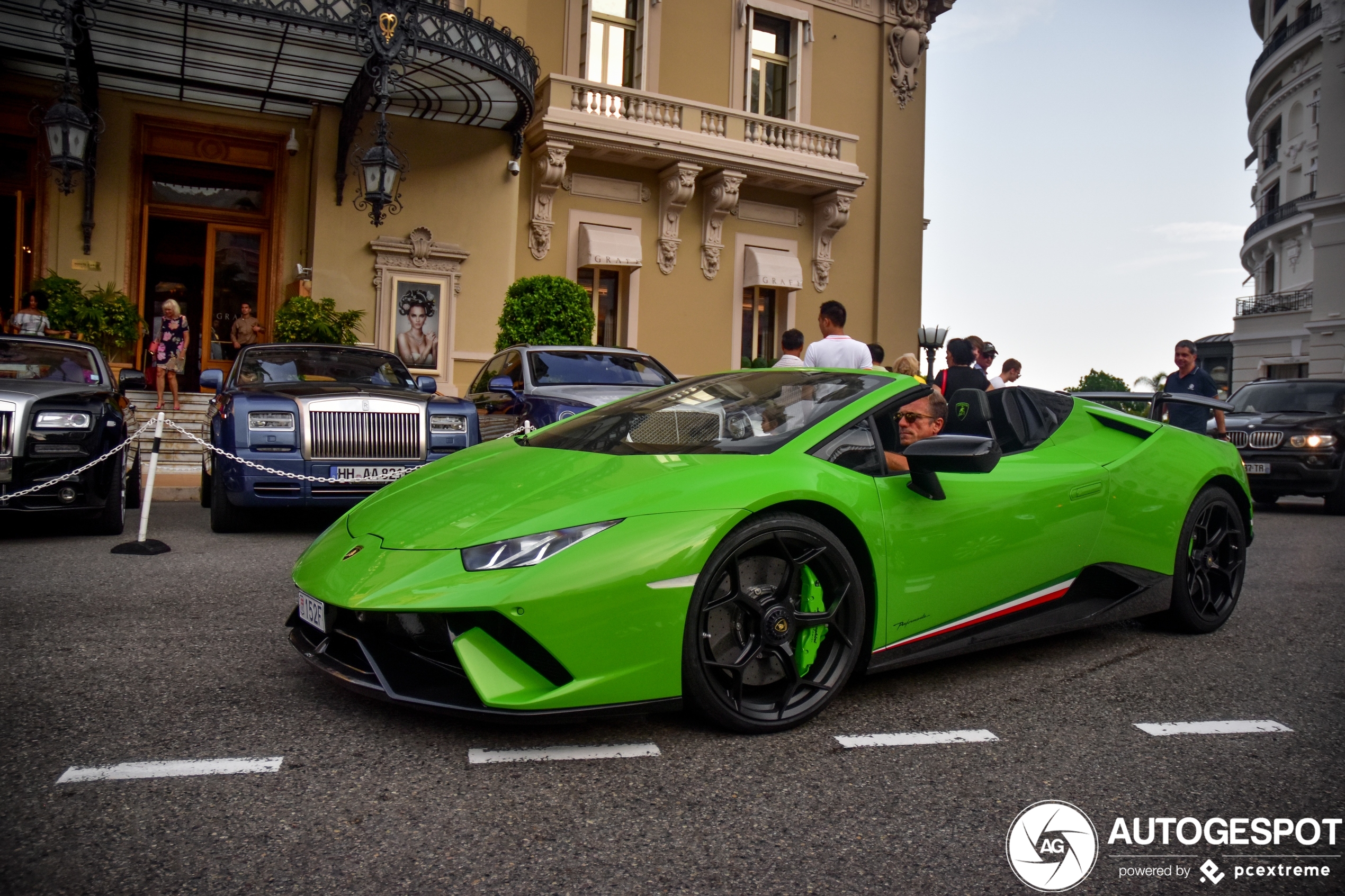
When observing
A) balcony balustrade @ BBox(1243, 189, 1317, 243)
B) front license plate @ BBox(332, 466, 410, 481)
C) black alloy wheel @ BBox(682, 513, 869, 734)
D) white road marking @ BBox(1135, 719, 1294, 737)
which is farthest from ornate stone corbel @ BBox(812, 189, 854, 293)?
Result: balcony balustrade @ BBox(1243, 189, 1317, 243)

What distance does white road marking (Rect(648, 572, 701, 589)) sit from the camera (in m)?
2.85

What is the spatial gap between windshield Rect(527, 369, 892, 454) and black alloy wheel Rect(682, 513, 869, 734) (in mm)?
363

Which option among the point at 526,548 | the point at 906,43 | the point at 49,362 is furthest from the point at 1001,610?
the point at 906,43

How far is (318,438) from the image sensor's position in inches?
286

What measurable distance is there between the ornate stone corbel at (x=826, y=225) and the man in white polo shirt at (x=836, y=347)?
13.0 meters

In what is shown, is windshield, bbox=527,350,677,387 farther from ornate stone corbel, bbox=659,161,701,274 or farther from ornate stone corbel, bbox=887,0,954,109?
ornate stone corbel, bbox=887,0,954,109

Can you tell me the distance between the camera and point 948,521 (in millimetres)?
3520

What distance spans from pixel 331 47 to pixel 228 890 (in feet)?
43.4

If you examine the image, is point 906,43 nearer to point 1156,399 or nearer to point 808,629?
point 1156,399

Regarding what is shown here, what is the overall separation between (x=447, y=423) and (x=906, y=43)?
17.5m

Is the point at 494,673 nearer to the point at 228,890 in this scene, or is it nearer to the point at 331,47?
the point at 228,890

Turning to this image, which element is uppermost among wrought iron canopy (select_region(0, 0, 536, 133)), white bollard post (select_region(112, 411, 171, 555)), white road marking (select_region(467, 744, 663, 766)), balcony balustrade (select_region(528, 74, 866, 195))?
balcony balustrade (select_region(528, 74, 866, 195))

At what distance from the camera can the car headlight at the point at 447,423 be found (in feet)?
25.2

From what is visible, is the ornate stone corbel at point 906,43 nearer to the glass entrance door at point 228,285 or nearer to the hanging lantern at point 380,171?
the hanging lantern at point 380,171
